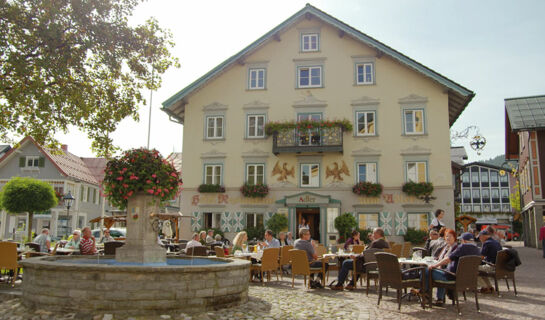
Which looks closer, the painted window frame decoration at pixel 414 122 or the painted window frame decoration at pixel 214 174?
the painted window frame decoration at pixel 414 122

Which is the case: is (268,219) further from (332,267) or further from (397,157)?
(332,267)

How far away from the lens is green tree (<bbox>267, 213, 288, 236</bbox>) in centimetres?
2320

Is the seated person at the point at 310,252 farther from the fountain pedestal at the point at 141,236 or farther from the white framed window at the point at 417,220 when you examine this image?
the white framed window at the point at 417,220

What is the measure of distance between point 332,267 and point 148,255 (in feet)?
15.0

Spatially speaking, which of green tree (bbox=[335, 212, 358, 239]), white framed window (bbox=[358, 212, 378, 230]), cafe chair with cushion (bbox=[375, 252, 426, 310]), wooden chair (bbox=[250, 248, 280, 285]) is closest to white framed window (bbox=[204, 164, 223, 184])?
green tree (bbox=[335, 212, 358, 239])

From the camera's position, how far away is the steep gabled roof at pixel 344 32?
22891mm

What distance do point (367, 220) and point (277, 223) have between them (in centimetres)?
441

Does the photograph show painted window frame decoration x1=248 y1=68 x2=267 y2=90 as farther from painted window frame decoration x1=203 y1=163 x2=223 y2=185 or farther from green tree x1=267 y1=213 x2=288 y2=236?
green tree x1=267 y1=213 x2=288 y2=236

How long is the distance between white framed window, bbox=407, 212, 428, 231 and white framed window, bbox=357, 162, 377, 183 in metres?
2.42

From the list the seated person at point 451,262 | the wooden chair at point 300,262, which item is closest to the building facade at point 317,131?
the wooden chair at point 300,262

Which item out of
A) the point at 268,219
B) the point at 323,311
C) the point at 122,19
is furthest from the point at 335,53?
the point at 323,311

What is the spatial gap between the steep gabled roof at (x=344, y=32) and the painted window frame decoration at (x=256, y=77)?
986mm

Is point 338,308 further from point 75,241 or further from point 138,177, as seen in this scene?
point 75,241

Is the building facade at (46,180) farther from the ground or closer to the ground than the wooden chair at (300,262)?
farther from the ground
